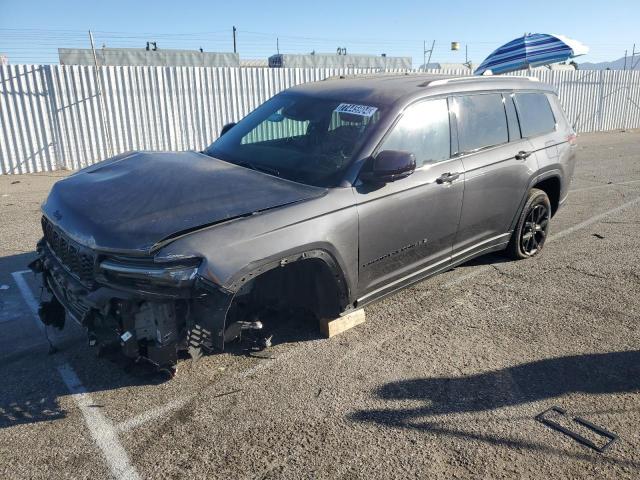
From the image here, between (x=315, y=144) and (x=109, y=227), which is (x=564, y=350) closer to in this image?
(x=315, y=144)

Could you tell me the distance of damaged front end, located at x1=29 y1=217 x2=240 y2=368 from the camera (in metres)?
2.80

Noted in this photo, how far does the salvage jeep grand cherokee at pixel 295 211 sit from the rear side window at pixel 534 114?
4 centimetres

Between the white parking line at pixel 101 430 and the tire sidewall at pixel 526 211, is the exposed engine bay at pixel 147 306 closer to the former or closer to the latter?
the white parking line at pixel 101 430

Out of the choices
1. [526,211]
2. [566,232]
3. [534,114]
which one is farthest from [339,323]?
[566,232]

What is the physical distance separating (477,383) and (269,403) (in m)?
1.39

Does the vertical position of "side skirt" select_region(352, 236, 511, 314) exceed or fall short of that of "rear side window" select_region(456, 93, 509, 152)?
it falls short

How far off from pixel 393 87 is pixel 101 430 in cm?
330

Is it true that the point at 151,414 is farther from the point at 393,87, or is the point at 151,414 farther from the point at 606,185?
the point at 606,185

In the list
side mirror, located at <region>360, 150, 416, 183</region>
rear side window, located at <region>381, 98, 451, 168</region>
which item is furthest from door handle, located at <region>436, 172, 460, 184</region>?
side mirror, located at <region>360, 150, 416, 183</region>

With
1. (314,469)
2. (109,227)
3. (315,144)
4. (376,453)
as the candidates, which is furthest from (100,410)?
(315,144)

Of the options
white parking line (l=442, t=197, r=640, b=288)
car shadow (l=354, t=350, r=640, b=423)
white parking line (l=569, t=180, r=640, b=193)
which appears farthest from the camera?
white parking line (l=569, t=180, r=640, b=193)

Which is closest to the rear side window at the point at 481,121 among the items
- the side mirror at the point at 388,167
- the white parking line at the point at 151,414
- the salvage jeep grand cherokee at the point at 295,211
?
the salvage jeep grand cherokee at the point at 295,211

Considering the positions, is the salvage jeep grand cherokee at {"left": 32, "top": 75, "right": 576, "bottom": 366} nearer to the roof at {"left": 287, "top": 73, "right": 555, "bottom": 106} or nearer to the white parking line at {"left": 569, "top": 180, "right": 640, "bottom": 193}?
the roof at {"left": 287, "top": 73, "right": 555, "bottom": 106}

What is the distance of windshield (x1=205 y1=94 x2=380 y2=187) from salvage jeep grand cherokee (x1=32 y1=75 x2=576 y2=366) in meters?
0.01
